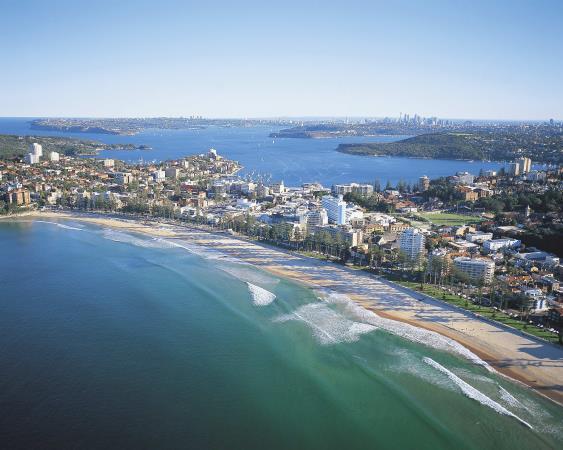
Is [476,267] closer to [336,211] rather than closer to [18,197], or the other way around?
[336,211]

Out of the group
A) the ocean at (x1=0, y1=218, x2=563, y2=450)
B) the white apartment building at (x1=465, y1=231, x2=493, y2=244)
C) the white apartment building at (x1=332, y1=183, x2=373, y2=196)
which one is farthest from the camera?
the white apartment building at (x1=332, y1=183, x2=373, y2=196)

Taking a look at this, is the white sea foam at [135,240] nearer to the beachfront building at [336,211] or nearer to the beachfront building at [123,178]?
the beachfront building at [336,211]

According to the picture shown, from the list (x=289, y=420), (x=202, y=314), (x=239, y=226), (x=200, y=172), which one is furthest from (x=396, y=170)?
(x=289, y=420)

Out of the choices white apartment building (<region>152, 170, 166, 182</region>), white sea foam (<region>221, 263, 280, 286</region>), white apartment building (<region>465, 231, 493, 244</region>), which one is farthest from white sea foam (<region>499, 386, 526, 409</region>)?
white apartment building (<region>152, 170, 166, 182</region>)

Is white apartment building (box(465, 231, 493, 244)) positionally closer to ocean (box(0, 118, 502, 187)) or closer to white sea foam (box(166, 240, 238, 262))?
white sea foam (box(166, 240, 238, 262))

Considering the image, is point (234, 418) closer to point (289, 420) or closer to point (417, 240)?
point (289, 420)

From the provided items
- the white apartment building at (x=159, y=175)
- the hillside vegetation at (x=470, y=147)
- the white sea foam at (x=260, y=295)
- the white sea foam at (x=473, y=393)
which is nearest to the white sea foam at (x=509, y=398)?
the white sea foam at (x=473, y=393)

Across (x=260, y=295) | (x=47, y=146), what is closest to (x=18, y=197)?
(x=260, y=295)
